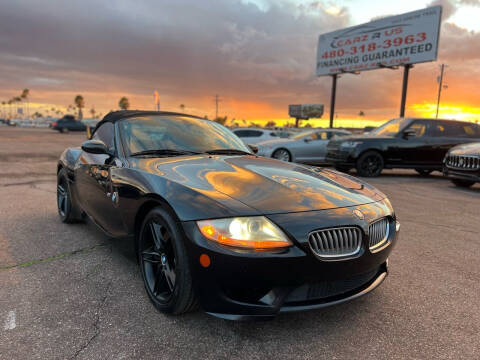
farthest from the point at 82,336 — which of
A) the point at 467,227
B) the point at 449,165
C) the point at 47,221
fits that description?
the point at 449,165

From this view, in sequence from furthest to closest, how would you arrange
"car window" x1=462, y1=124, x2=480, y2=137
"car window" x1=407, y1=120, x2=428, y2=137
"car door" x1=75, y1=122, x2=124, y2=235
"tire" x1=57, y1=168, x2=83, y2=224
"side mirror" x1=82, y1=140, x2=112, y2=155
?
"car window" x1=462, y1=124, x2=480, y2=137, "car window" x1=407, y1=120, x2=428, y2=137, "tire" x1=57, y1=168, x2=83, y2=224, "side mirror" x1=82, y1=140, x2=112, y2=155, "car door" x1=75, y1=122, x2=124, y2=235

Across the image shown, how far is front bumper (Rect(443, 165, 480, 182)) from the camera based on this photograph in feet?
23.5

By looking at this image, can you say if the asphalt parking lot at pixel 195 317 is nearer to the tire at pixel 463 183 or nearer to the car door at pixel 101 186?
the car door at pixel 101 186

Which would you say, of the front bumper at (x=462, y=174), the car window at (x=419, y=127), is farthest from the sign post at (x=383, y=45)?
the front bumper at (x=462, y=174)

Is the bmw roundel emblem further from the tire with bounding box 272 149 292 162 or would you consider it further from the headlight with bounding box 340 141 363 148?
the tire with bounding box 272 149 292 162

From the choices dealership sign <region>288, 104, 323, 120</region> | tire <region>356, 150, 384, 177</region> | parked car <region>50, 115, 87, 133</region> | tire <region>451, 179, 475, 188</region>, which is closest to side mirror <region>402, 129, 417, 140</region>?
tire <region>356, 150, 384, 177</region>

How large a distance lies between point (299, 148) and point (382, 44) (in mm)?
15881

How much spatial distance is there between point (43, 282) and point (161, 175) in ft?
4.45

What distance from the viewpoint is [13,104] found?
186 metres

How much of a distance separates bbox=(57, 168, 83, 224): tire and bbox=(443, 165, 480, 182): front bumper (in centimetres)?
746

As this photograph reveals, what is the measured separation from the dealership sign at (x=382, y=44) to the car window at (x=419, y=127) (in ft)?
44.2

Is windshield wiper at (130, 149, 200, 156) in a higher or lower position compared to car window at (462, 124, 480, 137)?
lower

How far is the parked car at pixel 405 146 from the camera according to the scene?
9.50 m

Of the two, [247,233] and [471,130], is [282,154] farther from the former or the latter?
[247,233]
